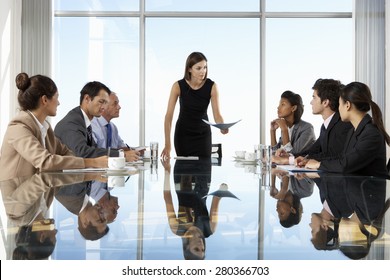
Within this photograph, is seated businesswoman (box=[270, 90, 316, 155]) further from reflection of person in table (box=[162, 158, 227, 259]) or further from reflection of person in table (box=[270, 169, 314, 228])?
reflection of person in table (box=[162, 158, 227, 259])

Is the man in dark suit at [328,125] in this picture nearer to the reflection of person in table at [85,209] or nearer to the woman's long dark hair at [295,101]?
the woman's long dark hair at [295,101]

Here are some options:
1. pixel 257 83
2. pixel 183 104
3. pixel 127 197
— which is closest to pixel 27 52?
pixel 257 83

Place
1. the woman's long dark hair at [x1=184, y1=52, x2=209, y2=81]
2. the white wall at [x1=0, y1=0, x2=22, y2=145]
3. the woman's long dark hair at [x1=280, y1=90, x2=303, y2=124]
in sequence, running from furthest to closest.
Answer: the white wall at [x1=0, y1=0, x2=22, y2=145] → the woman's long dark hair at [x1=280, y1=90, x2=303, y2=124] → the woman's long dark hair at [x1=184, y1=52, x2=209, y2=81]

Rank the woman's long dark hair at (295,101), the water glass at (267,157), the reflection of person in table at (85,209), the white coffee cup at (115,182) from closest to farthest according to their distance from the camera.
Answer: the reflection of person in table at (85,209)
the white coffee cup at (115,182)
the water glass at (267,157)
the woman's long dark hair at (295,101)

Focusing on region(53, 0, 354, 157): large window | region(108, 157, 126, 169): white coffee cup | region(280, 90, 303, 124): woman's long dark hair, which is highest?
region(53, 0, 354, 157): large window

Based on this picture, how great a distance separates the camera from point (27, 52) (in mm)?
7445

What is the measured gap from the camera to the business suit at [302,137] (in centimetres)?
460

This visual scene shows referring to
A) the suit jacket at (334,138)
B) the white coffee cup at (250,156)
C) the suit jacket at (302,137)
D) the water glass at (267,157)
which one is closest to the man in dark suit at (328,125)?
the suit jacket at (334,138)

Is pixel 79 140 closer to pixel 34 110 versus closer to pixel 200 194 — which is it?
pixel 34 110

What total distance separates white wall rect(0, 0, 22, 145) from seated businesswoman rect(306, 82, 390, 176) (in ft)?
17.0

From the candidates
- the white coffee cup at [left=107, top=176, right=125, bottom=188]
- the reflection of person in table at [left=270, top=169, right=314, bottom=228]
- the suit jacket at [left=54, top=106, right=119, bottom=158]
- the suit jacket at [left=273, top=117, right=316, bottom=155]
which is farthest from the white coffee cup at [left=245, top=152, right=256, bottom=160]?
the white coffee cup at [left=107, top=176, right=125, bottom=188]

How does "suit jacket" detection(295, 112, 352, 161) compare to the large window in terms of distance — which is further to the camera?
the large window

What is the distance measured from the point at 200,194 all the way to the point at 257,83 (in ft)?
20.9

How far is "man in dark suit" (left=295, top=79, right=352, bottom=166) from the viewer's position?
3463 millimetres
